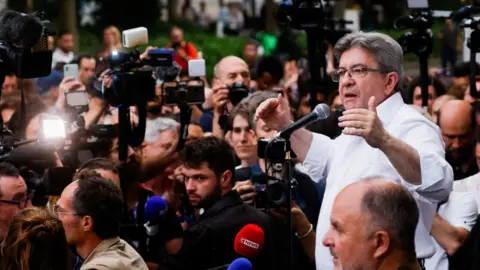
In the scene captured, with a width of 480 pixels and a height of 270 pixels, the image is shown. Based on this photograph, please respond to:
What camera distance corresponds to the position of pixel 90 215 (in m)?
6.31

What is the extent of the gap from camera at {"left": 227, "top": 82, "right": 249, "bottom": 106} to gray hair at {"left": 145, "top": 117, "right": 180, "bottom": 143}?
1.61ft

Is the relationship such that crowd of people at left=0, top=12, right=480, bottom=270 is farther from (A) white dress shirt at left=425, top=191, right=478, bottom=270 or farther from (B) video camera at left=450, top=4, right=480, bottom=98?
(B) video camera at left=450, top=4, right=480, bottom=98

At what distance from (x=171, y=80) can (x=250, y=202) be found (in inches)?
71.1

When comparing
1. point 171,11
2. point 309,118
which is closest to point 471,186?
point 309,118

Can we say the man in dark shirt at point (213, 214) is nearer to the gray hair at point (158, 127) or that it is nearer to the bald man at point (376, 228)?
the gray hair at point (158, 127)

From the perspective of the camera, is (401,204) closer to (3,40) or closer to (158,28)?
(3,40)

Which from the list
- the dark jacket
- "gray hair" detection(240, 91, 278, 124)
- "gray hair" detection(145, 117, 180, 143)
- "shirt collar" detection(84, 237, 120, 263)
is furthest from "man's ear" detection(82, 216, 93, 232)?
"gray hair" detection(145, 117, 180, 143)

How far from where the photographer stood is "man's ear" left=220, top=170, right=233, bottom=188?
7.22 meters

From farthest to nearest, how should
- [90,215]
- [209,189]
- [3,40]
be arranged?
1. [209,189]
2. [3,40]
3. [90,215]

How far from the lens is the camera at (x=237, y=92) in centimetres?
930

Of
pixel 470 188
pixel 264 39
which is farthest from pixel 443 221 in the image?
pixel 264 39

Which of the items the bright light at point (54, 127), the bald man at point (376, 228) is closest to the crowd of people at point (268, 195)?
the bald man at point (376, 228)

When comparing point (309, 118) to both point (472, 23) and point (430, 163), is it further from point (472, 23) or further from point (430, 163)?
point (472, 23)

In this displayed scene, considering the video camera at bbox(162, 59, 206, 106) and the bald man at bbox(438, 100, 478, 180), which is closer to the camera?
the bald man at bbox(438, 100, 478, 180)
